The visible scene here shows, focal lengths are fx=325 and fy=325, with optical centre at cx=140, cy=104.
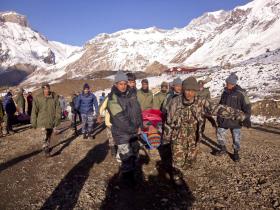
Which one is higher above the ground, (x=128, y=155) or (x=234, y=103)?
(x=234, y=103)

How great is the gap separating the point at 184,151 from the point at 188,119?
2.36ft

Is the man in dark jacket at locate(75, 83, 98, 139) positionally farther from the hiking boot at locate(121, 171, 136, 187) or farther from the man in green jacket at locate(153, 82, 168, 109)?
the hiking boot at locate(121, 171, 136, 187)

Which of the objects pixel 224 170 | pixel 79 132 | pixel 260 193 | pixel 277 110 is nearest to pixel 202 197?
pixel 260 193

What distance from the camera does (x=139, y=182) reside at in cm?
755

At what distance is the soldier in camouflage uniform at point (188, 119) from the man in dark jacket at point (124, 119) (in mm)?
721

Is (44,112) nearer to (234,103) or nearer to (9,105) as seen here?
(234,103)

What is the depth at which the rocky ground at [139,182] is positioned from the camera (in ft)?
21.4

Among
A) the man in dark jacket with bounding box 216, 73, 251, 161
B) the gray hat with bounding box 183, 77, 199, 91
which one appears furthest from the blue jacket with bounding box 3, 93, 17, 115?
the gray hat with bounding box 183, 77, 199, 91

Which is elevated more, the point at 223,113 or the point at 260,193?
the point at 223,113

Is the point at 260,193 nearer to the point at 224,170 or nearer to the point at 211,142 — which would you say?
the point at 224,170

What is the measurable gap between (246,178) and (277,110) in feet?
36.0

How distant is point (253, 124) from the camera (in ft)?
52.7

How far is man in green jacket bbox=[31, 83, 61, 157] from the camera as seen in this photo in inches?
385

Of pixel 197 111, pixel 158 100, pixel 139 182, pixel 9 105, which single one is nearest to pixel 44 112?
pixel 158 100
